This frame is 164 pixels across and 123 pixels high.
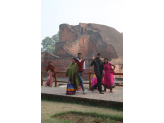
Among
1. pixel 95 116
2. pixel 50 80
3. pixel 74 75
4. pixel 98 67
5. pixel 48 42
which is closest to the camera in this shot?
pixel 95 116

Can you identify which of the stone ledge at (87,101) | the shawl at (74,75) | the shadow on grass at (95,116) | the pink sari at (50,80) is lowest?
the shadow on grass at (95,116)

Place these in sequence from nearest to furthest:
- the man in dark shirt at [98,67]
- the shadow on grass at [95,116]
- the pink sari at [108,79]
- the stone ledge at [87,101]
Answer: the shadow on grass at [95,116] → the stone ledge at [87,101] → the man in dark shirt at [98,67] → the pink sari at [108,79]

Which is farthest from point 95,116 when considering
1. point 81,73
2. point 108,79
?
Result: point 108,79

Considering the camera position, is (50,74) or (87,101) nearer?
(87,101)

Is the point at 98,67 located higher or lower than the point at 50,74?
higher

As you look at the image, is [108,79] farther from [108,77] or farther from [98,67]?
[98,67]

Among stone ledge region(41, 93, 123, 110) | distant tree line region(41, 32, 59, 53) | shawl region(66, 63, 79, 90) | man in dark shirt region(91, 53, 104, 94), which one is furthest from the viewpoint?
distant tree line region(41, 32, 59, 53)

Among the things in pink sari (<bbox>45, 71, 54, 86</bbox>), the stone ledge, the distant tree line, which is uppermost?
the distant tree line

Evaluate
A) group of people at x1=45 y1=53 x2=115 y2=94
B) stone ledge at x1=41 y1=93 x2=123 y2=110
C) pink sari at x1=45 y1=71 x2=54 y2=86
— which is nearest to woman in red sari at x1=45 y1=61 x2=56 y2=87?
pink sari at x1=45 y1=71 x2=54 y2=86

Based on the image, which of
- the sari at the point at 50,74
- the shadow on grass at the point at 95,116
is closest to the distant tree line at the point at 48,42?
the sari at the point at 50,74

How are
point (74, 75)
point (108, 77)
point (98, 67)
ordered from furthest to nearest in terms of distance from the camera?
point (108, 77), point (98, 67), point (74, 75)

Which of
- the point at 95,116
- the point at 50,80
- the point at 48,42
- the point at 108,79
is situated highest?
the point at 48,42

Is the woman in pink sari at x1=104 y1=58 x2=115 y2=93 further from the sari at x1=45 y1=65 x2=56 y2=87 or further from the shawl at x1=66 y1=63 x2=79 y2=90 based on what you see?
the sari at x1=45 y1=65 x2=56 y2=87

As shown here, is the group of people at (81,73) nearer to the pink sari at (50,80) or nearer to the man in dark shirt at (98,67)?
the man in dark shirt at (98,67)
